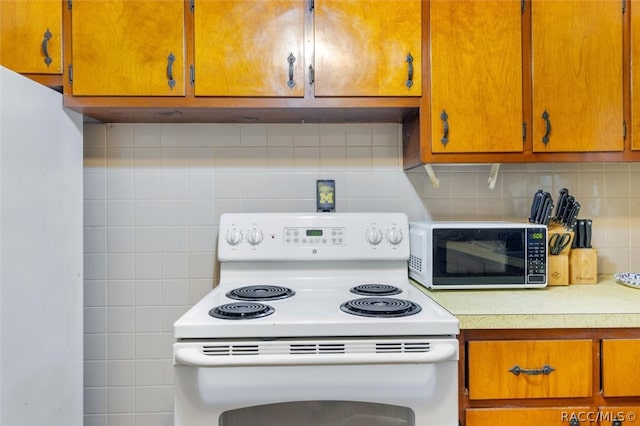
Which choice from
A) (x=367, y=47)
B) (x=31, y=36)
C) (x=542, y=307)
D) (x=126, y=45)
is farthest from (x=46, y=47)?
(x=542, y=307)

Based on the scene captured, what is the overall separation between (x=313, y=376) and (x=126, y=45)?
1.24m

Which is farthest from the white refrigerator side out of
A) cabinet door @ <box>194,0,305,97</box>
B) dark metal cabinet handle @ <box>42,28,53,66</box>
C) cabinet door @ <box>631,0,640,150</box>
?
cabinet door @ <box>631,0,640,150</box>

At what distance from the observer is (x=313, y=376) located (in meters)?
1.00

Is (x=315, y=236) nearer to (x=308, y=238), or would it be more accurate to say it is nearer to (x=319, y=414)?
(x=308, y=238)

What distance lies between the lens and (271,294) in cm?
133

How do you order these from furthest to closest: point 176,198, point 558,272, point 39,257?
point 176,198
point 558,272
point 39,257

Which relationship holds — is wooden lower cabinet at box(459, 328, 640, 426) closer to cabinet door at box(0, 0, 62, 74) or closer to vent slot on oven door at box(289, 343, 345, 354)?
vent slot on oven door at box(289, 343, 345, 354)

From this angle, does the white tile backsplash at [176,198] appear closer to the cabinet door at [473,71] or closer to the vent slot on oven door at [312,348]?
the cabinet door at [473,71]

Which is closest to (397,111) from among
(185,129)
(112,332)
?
(185,129)

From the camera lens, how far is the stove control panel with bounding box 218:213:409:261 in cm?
154

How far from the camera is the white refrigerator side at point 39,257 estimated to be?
43.6 inches

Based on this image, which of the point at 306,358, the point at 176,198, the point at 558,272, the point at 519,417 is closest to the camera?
the point at 306,358

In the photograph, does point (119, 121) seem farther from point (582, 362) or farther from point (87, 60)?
point (582, 362)

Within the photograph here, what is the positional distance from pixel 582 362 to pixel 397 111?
1.01m
